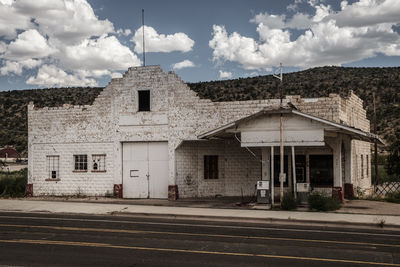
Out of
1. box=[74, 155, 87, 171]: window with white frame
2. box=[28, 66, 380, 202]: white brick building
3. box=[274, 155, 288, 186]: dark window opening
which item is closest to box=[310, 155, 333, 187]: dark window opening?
box=[28, 66, 380, 202]: white brick building

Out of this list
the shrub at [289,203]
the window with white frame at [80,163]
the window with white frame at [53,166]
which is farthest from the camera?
the window with white frame at [53,166]

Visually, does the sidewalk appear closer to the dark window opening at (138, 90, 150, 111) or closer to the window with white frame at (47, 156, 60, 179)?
the window with white frame at (47, 156, 60, 179)

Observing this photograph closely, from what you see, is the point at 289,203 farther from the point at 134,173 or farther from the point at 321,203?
the point at 134,173

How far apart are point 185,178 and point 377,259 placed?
14395mm

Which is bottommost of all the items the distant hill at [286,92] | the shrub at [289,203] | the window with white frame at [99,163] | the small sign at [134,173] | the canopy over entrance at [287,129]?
the shrub at [289,203]

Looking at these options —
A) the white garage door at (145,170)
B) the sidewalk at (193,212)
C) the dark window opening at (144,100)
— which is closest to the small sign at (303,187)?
the sidewalk at (193,212)

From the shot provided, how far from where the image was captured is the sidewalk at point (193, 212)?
Result: 1593 cm

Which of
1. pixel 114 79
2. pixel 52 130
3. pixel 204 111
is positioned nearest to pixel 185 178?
pixel 204 111

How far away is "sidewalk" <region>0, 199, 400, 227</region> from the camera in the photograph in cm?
1593

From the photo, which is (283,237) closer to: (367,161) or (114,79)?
(114,79)

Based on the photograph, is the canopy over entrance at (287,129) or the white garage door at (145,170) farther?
the white garage door at (145,170)

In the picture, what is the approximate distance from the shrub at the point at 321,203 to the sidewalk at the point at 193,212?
0.73 m

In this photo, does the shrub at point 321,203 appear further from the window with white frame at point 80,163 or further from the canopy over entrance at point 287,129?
the window with white frame at point 80,163

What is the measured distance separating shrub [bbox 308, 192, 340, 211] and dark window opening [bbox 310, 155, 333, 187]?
2794 mm
